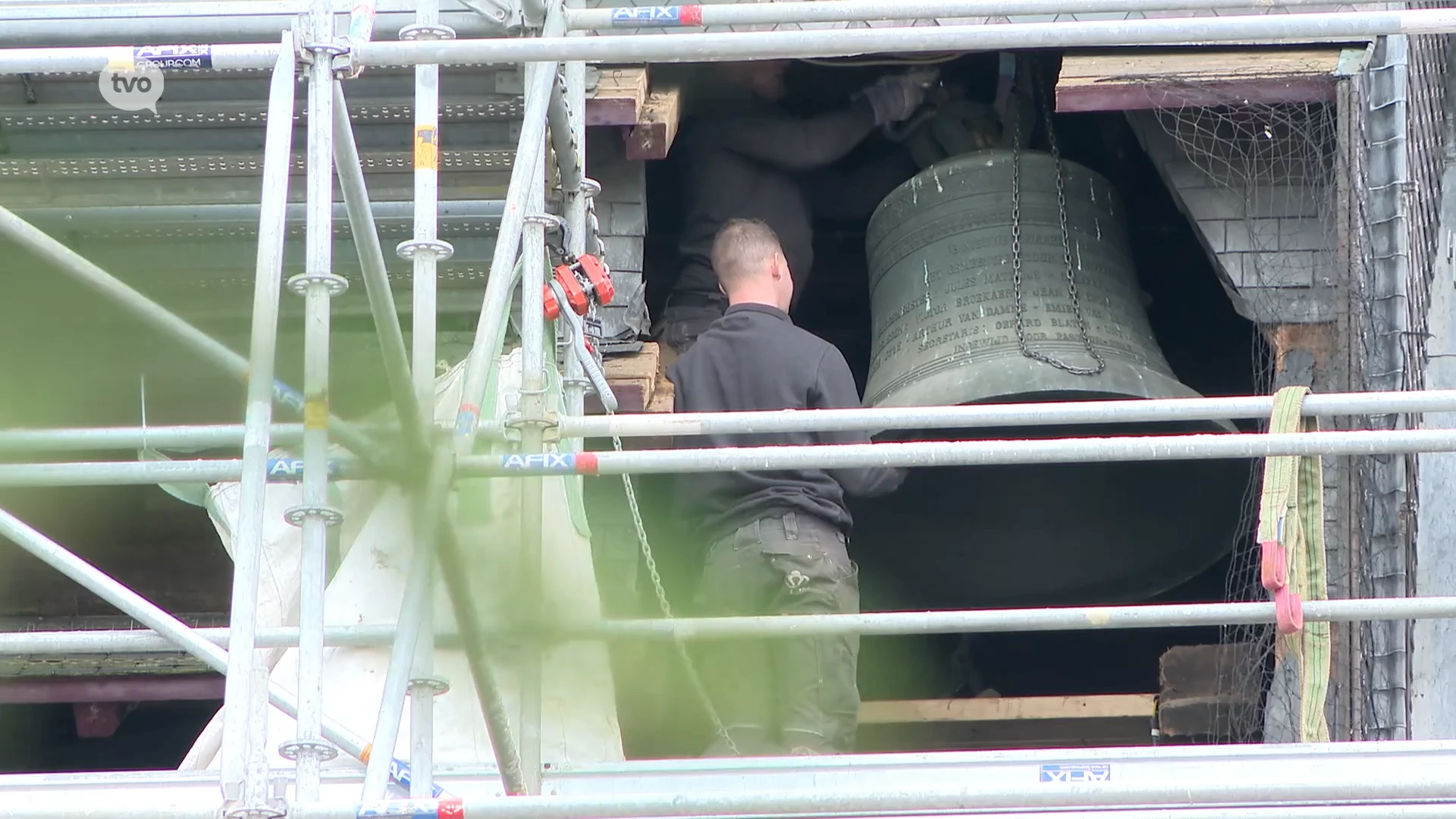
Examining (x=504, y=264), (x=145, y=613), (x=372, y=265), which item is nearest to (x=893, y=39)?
(x=504, y=264)

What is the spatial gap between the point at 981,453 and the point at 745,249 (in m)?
1.75

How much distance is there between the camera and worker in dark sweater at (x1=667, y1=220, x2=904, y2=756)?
17.1ft

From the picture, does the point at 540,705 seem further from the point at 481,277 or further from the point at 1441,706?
→ the point at 1441,706

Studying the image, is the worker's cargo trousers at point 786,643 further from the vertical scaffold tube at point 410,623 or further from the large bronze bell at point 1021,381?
the vertical scaffold tube at point 410,623

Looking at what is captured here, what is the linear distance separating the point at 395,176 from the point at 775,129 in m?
1.33

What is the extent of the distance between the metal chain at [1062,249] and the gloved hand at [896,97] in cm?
32

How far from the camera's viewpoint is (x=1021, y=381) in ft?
18.1

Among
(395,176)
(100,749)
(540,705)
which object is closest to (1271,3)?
(540,705)

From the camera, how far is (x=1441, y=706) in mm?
6199

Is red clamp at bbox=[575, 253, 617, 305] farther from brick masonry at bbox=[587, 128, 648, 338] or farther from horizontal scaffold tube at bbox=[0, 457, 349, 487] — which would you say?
brick masonry at bbox=[587, 128, 648, 338]

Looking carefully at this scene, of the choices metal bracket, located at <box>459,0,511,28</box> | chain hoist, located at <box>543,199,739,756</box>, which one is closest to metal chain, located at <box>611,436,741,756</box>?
chain hoist, located at <box>543,199,739,756</box>

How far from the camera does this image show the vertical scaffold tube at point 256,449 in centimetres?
335

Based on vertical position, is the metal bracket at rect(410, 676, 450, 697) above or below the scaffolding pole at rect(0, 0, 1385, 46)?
below

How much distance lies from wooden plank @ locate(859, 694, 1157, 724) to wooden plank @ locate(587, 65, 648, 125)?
2.01m
